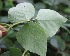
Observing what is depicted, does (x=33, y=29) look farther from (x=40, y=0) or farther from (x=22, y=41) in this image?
(x=40, y=0)

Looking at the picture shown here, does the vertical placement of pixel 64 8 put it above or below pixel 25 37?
below

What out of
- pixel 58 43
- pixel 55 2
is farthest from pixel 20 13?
pixel 55 2

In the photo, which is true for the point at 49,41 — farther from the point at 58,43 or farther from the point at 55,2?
the point at 55,2

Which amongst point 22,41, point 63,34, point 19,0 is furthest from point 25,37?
point 19,0

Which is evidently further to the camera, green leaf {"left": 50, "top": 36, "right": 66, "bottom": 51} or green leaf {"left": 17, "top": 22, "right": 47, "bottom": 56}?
green leaf {"left": 50, "top": 36, "right": 66, "bottom": 51}

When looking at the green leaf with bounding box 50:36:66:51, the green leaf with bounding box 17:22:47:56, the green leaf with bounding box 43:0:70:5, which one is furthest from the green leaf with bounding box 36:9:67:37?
the green leaf with bounding box 43:0:70:5

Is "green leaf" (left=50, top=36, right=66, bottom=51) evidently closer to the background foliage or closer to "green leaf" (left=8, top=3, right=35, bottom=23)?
the background foliage
